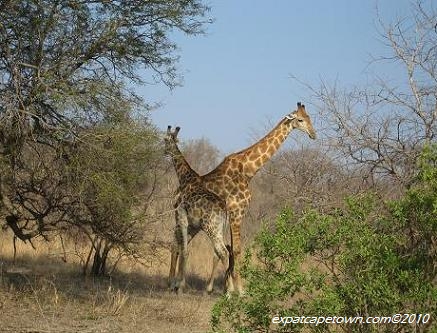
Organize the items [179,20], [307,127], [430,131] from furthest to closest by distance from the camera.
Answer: [307,127] → [179,20] → [430,131]

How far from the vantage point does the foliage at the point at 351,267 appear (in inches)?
144

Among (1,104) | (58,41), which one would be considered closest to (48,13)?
(58,41)

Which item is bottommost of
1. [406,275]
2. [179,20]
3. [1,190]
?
[406,275]

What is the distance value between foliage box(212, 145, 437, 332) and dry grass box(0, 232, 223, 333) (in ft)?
11.5

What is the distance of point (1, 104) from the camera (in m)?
6.77

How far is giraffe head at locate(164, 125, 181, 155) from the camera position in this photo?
9.31 metres

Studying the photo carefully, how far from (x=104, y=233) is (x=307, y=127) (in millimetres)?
4172

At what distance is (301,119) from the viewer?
10773 mm

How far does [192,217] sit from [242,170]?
50.4 inches

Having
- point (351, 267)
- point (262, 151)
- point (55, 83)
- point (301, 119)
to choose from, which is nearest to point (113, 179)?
point (55, 83)

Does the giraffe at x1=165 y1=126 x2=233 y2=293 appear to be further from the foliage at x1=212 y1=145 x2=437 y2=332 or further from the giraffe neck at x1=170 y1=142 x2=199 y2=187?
the foliage at x1=212 y1=145 x2=437 y2=332

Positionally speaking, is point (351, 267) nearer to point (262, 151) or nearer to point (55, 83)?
point (55, 83)

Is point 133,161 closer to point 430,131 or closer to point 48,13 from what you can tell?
point 48,13

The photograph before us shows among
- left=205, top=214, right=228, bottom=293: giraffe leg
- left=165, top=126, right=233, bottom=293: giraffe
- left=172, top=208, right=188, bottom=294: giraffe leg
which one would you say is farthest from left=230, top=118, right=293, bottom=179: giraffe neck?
left=172, top=208, right=188, bottom=294: giraffe leg
